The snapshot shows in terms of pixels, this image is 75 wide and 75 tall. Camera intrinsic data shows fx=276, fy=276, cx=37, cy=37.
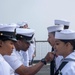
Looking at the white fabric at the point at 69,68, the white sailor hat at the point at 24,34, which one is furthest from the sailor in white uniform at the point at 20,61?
the white fabric at the point at 69,68

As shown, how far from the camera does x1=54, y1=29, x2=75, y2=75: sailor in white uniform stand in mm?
3183

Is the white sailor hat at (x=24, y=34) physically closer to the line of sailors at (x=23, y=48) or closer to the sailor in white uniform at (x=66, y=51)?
the line of sailors at (x=23, y=48)

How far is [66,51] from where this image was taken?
3.38m

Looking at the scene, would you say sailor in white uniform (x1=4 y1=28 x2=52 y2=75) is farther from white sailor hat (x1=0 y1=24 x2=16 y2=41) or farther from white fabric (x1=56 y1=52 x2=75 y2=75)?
white fabric (x1=56 y1=52 x2=75 y2=75)

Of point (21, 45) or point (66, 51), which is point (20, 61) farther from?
point (66, 51)

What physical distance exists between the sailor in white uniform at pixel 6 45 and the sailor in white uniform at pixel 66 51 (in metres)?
0.59

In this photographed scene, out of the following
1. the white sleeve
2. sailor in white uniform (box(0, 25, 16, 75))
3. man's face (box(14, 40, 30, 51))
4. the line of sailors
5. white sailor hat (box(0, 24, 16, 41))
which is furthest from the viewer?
man's face (box(14, 40, 30, 51))

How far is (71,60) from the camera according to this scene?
3.28 metres

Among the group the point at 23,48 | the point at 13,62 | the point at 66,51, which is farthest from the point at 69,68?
the point at 23,48

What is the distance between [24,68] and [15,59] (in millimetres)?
185

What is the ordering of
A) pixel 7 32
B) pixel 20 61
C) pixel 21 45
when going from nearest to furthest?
pixel 7 32
pixel 20 61
pixel 21 45

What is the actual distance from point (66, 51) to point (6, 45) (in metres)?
0.76

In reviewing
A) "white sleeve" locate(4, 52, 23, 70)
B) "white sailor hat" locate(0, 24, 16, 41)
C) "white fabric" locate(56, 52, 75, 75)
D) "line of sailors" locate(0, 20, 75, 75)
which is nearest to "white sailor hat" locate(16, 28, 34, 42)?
"line of sailors" locate(0, 20, 75, 75)

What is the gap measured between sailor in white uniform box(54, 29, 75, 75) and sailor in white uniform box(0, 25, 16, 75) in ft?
1.93
